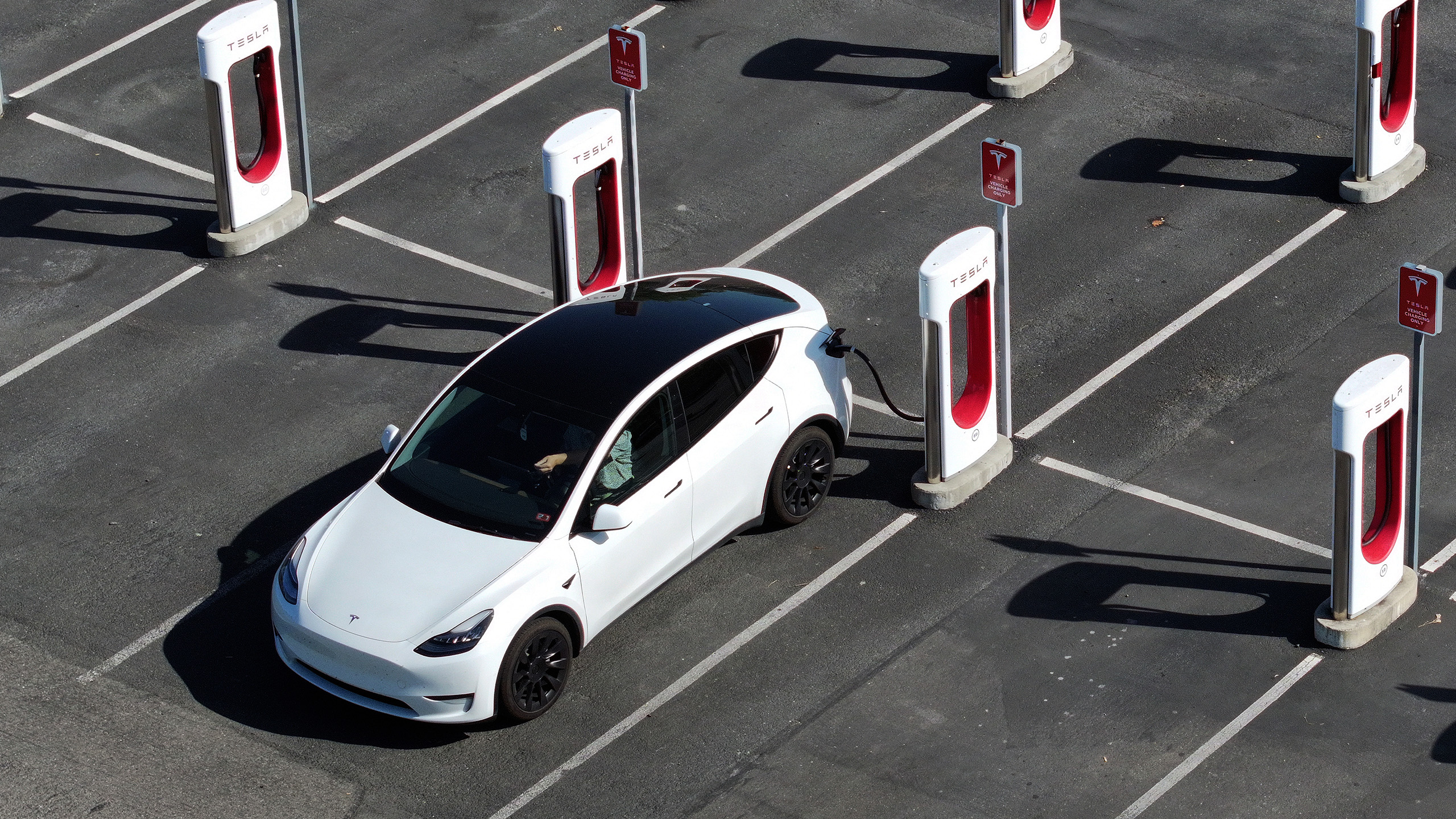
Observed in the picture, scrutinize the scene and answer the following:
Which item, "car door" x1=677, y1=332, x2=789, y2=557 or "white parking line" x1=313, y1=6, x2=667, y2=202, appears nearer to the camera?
"car door" x1=677, y1=332, x2=789, y2=557

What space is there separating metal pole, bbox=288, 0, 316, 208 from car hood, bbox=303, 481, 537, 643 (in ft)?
18.2

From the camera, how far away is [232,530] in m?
12.4

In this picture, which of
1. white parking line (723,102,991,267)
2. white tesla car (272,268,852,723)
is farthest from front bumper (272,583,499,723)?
white parking line (723,102,991,267)

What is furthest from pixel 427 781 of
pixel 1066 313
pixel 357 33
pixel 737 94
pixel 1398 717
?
pixel 357 33

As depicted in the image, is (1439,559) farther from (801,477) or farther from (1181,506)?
(801,477)

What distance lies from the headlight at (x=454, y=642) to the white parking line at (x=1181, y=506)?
14.2ft

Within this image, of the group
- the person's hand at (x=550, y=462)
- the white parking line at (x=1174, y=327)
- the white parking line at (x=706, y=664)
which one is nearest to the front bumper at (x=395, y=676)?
the white parking line at (x=706, y=664)

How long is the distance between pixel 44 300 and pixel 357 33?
4.81 metres

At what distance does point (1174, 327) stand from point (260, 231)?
23.9ft

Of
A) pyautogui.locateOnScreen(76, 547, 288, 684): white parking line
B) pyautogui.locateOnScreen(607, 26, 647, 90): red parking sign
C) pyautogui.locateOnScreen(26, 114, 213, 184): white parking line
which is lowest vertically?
pyautogui.locateOnScreen(76, 547, 288, 684): white parking line

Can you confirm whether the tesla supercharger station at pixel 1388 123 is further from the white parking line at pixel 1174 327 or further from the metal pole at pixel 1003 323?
the metal pole at pixel 1003 323

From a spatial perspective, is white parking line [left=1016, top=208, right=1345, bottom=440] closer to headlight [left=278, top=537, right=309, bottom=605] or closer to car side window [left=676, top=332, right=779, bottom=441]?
car side window [left=676, top=332, right=779, bottom=441]

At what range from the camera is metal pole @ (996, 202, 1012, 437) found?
488 inches

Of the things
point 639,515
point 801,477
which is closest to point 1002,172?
point 801,477
